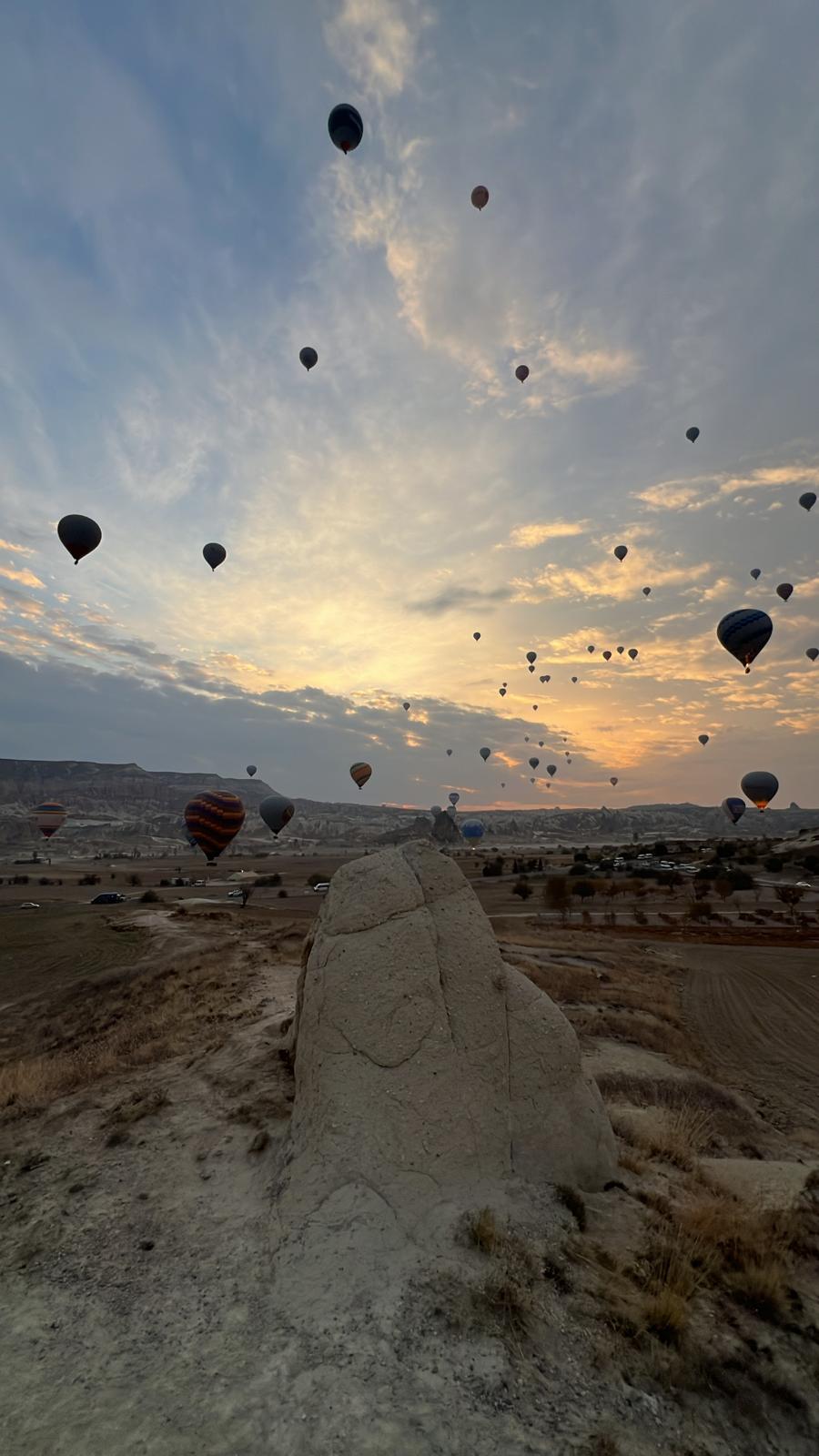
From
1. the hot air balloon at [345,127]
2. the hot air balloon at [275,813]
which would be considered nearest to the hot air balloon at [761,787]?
the hot air balloon at [275,813]

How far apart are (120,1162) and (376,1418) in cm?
534

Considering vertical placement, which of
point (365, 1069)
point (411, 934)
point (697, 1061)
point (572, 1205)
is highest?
point (411, 934)

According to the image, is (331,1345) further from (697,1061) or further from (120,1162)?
(697,1061)

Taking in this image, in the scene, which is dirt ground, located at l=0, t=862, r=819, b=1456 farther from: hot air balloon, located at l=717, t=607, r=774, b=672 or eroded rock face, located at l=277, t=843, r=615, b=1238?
hot air balloon, located at l=717, t=607, r=774, b=672

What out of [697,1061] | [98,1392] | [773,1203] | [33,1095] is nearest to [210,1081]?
[33,1095]

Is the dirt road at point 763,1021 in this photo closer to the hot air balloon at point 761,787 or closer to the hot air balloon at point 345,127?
the hot air balloon at point 761,787

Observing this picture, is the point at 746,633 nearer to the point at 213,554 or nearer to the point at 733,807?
the point at 213,554

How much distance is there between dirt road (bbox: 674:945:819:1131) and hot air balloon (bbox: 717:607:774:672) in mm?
15502

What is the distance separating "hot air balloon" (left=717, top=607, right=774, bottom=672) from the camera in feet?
114

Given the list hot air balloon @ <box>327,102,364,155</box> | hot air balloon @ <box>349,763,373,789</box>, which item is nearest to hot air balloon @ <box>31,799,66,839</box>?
hot air balloon @ <box>349,763,373,789</box>

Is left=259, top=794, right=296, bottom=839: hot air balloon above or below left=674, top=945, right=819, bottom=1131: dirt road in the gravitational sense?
above

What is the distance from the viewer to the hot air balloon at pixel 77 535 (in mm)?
33594

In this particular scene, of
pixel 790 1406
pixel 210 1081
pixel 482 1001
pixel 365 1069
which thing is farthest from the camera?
pixel 210 1081

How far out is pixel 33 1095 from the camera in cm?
1125
